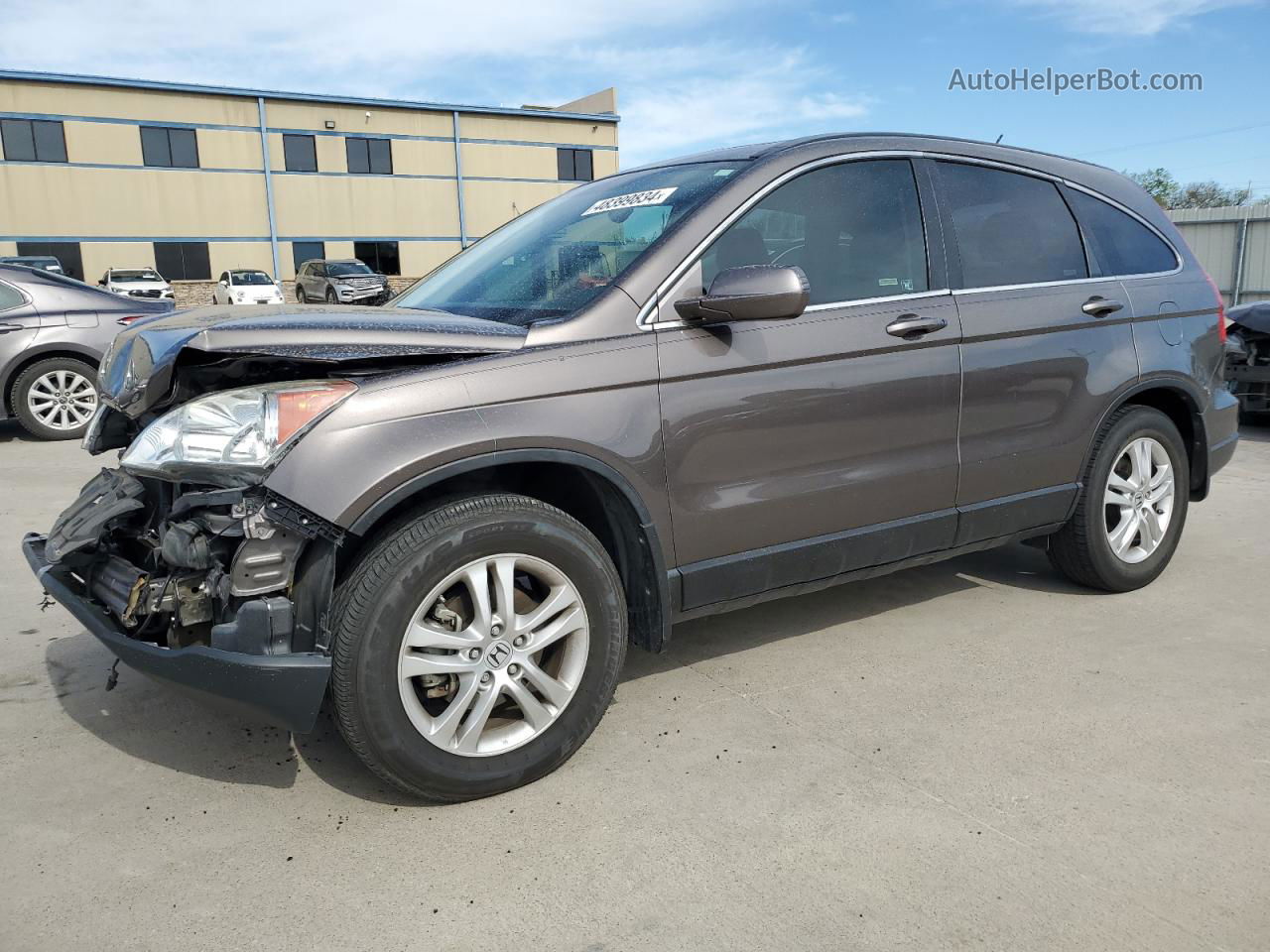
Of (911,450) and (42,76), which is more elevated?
(42,76)

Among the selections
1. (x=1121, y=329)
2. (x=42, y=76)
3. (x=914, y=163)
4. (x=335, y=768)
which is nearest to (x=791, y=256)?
(x=914, y=163)

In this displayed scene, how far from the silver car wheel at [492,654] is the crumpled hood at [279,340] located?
605mm

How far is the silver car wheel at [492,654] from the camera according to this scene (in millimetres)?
2557

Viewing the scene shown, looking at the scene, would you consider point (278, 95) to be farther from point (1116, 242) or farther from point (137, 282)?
point (1116, 242)

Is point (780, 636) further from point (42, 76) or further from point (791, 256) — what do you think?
point (42, 76)

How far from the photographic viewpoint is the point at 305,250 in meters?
39.0

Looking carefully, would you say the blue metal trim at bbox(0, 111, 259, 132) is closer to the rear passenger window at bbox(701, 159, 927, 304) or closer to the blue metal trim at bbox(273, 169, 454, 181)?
the blue metal trim at bbox(273, 169, 454, 181)

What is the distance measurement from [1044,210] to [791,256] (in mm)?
1400

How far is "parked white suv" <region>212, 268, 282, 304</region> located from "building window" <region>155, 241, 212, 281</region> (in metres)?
4.09

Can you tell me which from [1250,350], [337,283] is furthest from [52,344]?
[337,283]

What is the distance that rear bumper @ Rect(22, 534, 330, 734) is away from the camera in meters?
2.36

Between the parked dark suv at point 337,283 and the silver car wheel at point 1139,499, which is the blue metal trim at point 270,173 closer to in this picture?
the parked dark suv at point 337,283

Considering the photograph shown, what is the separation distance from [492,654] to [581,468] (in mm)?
583

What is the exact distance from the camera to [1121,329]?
4051 millimetres
